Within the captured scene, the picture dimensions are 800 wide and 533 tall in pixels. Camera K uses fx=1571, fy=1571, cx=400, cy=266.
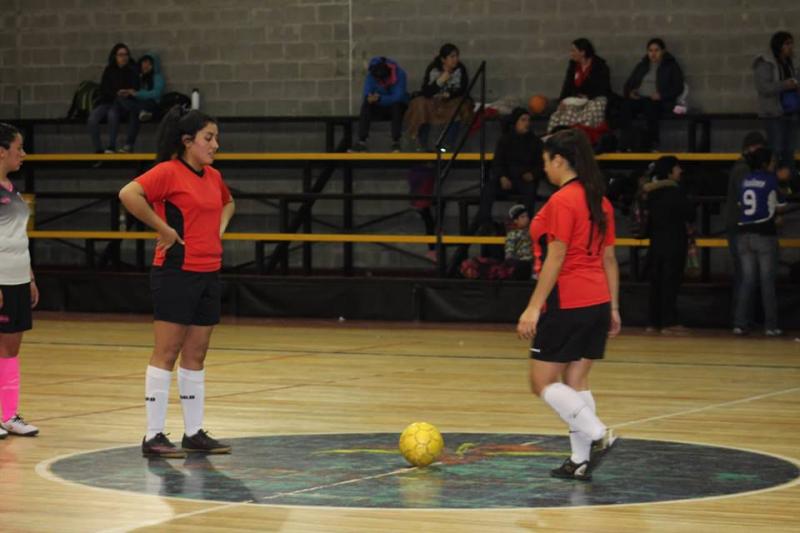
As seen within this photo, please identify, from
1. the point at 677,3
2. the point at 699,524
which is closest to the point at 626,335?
the point at 677,3

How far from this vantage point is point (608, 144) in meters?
Answer: 17.7

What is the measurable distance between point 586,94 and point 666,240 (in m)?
2.63

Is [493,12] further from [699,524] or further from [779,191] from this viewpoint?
[699,524]

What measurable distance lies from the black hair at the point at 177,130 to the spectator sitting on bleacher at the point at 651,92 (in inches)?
419

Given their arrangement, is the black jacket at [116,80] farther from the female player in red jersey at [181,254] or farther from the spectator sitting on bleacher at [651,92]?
the female player in red jersey at [181,254]

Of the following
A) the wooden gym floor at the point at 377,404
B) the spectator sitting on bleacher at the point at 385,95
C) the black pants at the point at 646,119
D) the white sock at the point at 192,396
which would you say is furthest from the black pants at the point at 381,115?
the white sock at the point at 192,396

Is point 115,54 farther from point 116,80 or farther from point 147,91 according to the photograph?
point 147,91

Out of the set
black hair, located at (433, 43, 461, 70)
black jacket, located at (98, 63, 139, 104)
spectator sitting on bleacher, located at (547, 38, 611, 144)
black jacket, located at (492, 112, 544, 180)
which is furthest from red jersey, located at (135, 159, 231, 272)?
black jacket, located at (98, 63, 139, 104)

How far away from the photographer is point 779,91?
661 inches

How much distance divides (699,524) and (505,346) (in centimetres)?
857

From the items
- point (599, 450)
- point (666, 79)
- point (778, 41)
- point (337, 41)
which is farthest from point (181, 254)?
point (337, 41)

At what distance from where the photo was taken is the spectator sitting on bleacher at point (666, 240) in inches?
621

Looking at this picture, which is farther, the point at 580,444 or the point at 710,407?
the point at 710,407

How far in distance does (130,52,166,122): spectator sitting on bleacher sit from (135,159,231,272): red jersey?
1225 centimetres
